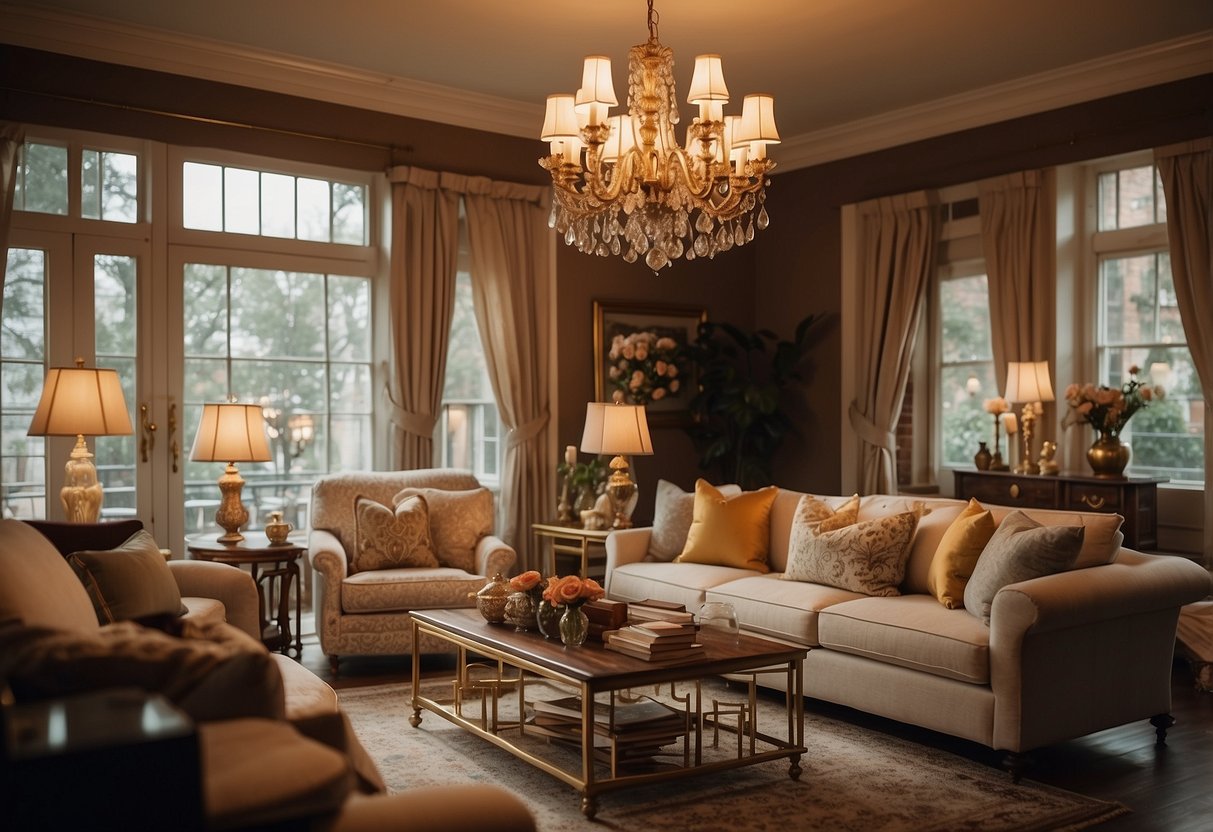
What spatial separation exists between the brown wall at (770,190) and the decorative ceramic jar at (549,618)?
303cm

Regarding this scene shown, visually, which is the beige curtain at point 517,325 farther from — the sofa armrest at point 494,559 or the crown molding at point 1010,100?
the crown molding at point 1010,100

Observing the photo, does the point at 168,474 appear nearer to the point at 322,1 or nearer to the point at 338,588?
the point at 338,588

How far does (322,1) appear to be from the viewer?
4812 mm

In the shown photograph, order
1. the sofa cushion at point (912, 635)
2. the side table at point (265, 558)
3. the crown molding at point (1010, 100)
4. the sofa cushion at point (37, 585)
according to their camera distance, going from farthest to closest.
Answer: the crown molding at point (1010, 100)
the side table at point (265, 558)
the sofa cushion at point (912, 635)
the sofa cushion at point (37, 585)

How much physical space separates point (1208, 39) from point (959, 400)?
242 cm

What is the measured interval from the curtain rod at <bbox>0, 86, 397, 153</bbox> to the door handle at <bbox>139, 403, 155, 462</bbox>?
1466 millimetres

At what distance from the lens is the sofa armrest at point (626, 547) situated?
218 inches

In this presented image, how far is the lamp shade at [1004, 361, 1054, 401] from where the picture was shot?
5.75 metres

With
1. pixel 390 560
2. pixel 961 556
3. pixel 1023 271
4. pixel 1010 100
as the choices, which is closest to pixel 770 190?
pixel 1010 100

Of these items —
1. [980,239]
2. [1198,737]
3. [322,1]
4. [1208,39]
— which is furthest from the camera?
[980,239]

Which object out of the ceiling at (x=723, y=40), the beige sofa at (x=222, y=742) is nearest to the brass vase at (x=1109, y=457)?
the ceiling at (x=723, y=40)

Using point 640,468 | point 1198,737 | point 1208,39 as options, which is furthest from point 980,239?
point 1198,737

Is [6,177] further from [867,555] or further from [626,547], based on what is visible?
[867,555]

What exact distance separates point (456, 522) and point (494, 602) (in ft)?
5.09
